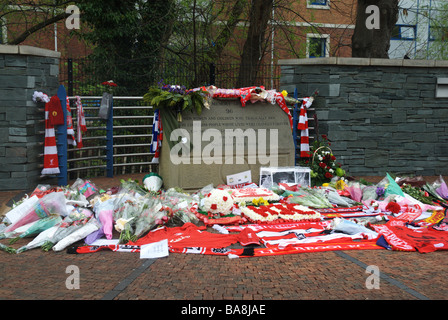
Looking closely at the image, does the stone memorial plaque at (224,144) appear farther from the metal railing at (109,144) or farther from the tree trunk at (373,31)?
the tree trunk at (373,31)

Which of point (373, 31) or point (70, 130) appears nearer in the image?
point (70, 130)

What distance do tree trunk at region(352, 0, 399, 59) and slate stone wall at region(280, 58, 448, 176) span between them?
1.26 meters

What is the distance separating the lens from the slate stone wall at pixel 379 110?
11719mm

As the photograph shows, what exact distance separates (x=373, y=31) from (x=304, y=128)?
361 centimetres

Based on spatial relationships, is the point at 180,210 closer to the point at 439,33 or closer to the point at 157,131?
the point at 157,131

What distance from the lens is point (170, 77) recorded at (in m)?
13.2

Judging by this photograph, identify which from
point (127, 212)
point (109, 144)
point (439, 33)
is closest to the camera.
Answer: point (127, 212)

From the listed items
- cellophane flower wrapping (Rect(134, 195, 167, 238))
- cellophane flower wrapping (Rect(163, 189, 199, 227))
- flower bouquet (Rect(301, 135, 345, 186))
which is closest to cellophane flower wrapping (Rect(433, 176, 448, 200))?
flower bouquet (Rect(301, 135, 345, 186))

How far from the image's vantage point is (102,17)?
577 inches

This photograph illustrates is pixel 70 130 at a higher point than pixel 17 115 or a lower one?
lower

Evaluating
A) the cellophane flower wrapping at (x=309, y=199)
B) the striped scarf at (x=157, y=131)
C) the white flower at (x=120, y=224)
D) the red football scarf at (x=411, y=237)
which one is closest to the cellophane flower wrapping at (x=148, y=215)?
the white flower at (x=120, y=224)

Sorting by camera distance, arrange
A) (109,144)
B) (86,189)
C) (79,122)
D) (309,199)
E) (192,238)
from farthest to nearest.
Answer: (109,144)
(79,122)
(86,189)
(309,199)
(192,238)

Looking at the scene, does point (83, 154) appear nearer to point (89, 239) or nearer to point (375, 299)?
point (89, 239)

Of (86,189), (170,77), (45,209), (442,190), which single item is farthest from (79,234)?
(170,77)
